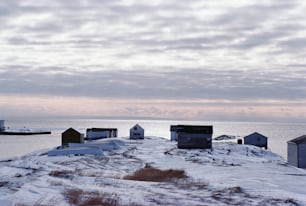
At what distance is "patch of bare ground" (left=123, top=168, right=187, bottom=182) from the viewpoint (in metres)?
31.3

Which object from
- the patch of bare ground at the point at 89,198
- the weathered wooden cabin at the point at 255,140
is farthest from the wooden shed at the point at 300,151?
the weathered wooden cabin at the point at 255,140

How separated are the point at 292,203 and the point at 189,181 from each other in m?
9.60

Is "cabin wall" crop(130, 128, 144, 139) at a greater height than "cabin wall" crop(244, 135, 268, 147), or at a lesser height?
greater

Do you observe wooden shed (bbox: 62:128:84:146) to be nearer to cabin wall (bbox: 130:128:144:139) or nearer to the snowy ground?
cabin wall (bbox: 130:128:144:139)

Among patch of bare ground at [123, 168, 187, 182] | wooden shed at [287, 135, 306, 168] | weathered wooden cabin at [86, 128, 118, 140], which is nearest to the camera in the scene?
patch of bare ground at [123, 168, 187, 182]

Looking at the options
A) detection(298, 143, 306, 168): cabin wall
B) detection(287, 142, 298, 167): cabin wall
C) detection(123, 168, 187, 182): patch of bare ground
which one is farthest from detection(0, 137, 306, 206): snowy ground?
detection(287, 142, 298, 167): cabin wall

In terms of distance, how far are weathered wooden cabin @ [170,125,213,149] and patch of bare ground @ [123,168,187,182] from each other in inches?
1007

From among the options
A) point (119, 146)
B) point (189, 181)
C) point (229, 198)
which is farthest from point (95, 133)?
point (229, 198)

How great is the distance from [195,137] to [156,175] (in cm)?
2921

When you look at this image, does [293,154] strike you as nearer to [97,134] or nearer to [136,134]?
[136,134]

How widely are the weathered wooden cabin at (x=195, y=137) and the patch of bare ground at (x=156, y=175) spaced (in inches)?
1007

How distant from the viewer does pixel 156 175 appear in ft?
108

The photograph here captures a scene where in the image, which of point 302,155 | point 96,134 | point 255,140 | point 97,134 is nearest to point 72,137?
point 96,134

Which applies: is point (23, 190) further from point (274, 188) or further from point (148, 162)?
point (148, 162)
